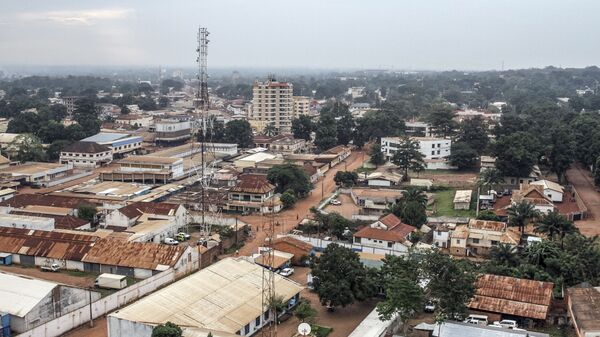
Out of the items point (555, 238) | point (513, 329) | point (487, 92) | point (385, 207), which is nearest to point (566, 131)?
point (385, 207)

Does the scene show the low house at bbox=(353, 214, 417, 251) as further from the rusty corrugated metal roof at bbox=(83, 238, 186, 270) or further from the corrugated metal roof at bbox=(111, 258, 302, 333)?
the rusty corrugated metal roof at bbox=(83, 238, 186, 270)

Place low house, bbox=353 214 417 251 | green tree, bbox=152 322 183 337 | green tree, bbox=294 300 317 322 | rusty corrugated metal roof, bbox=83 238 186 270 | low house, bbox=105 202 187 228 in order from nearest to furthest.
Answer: green tree, bbox=152 322 183 337, green tree, bbox=294 300 317 322, rusty corrugated metal roof, bbox=83 238 186 270, low house, bbox=353 214 417 251, low house, bbox=105 202 187 228

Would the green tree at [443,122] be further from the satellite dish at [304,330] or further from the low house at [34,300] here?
the low house at [34,300]

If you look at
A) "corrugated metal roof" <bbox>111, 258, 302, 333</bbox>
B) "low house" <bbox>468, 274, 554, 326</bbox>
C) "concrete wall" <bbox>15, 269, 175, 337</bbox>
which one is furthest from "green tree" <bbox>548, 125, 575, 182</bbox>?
"concrete wall" <bbox>15, 269, 175, 337</bbox>

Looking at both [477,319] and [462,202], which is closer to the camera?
[477,319]

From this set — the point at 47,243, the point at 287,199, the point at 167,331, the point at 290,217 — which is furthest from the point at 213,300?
the point at 287,199

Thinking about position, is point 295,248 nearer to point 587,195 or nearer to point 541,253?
point 541,253
